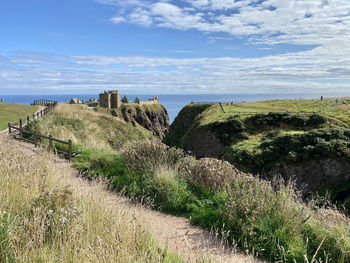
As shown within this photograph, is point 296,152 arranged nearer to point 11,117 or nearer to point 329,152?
point 329,152

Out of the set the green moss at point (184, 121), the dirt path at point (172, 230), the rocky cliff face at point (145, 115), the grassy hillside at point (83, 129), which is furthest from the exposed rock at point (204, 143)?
the rocky cliff face at point (145, 115)

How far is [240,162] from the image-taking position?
25.1m

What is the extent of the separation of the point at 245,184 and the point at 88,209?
4.09 meters

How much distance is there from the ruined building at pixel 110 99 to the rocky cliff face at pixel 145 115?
312cm

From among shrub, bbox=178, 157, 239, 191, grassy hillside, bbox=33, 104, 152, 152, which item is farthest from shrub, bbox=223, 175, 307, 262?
grassy hillside, bbox=33, 104, 152, 152

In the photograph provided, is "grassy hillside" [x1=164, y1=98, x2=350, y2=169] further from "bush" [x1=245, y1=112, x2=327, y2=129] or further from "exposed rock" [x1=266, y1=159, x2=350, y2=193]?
"exposed rock" [x1=266, y1=159, x2=350, y2=193]

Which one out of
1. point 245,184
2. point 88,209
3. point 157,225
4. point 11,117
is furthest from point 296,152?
point 11,117

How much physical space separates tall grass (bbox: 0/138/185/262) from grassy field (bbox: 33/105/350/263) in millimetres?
963

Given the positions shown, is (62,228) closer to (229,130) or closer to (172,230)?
(172,230)

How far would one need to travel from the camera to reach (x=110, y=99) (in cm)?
9956

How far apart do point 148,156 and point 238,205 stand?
4.84m

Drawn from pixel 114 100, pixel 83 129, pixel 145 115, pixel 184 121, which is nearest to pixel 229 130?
pixel 83 129

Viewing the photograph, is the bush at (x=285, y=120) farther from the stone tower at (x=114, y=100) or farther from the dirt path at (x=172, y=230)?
the stone tower at (x=114, y=100)

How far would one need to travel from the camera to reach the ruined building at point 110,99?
97.2 metres
